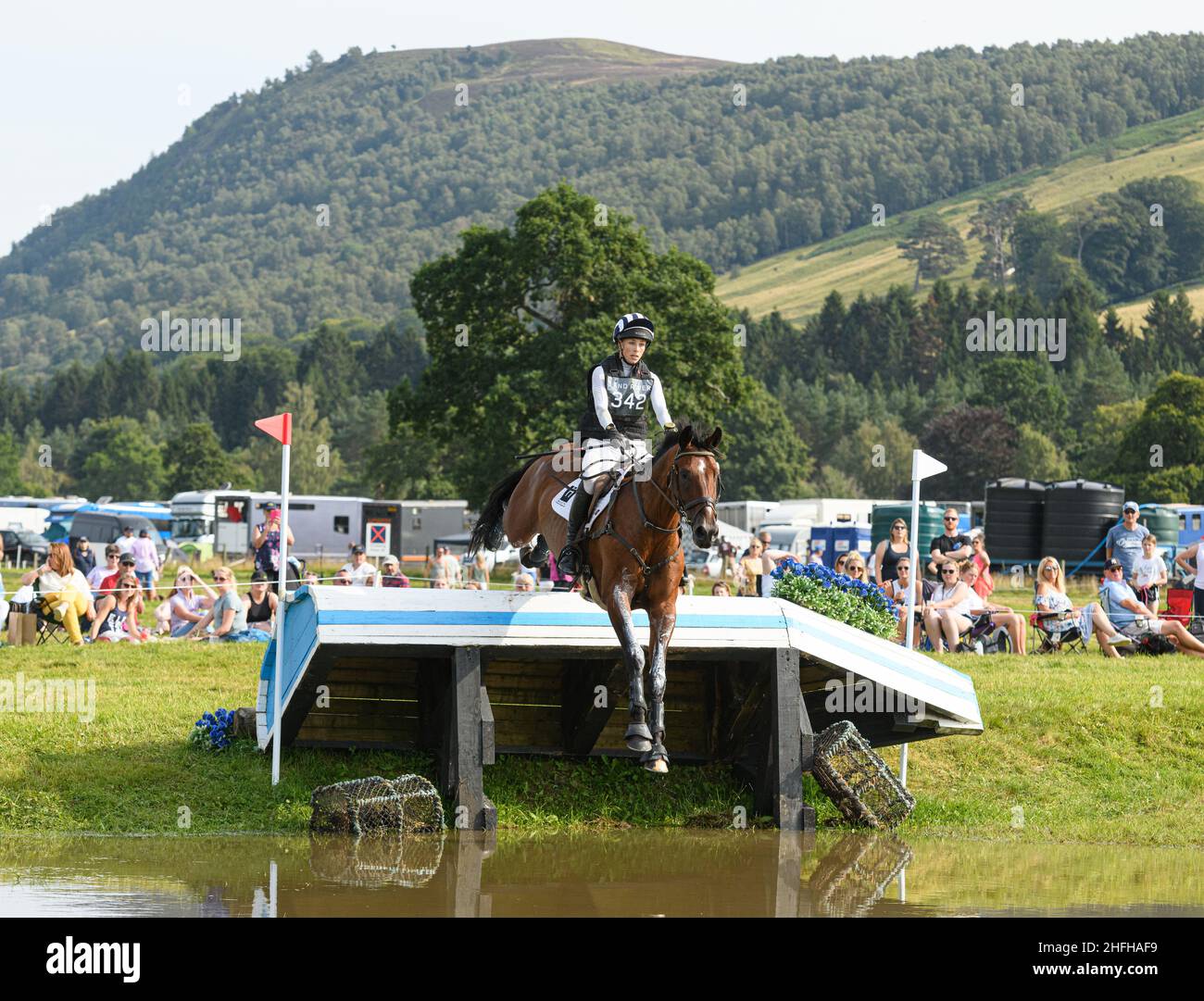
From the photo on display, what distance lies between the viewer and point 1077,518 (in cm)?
4341

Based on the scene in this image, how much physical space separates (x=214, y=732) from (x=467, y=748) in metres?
2.65

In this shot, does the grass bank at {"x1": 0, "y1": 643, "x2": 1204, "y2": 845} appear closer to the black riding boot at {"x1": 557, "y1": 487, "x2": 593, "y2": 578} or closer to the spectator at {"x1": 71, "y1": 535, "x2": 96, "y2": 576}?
the black riding boot at {"x1": 557, "y1": 487, "x2": 593, "y2": 578}

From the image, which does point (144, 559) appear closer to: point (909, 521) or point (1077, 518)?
point (909, 521)

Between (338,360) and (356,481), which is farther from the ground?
(338,360)

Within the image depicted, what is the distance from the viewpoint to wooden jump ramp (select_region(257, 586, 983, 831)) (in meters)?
12.4

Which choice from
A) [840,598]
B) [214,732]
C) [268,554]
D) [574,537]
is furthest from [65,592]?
[574,537]

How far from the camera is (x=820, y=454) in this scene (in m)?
137

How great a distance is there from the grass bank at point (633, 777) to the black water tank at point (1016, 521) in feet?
92.2

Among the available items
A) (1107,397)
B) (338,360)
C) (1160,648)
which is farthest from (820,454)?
(1160,648)

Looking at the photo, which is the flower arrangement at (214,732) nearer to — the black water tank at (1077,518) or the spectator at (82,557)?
the spectator at (82,557)

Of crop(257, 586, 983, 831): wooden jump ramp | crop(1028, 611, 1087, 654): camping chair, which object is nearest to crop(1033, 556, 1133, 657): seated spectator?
crop(1028, 611, 1087, 654): camping chair

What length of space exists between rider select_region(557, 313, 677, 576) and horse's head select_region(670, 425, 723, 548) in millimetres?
762

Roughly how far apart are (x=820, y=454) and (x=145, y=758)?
414 feet
